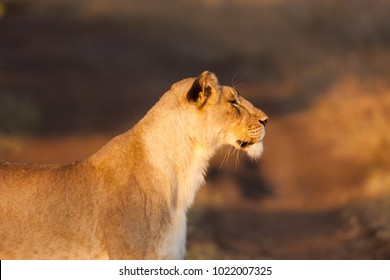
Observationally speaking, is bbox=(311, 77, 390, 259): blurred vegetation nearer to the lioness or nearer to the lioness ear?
the lioness

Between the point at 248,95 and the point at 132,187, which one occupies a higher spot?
the point at 248,95

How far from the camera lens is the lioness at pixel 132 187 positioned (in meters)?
6.36

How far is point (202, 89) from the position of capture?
663 centimetres

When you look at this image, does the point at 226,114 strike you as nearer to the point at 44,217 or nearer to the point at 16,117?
the point at 44,217

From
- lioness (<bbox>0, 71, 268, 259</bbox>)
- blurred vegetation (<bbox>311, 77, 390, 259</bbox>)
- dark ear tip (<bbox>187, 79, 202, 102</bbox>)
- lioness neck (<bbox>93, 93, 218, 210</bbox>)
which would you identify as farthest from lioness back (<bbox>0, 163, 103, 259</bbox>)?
blurred vegetation (<bbox>311, 77, 390, 259</bbox>)

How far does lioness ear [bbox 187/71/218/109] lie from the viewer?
21.7 ft

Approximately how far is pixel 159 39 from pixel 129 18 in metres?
3.32

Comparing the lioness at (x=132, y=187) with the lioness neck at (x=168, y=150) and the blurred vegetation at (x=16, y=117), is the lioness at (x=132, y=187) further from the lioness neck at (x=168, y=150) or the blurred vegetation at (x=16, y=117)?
the blurred vegetation at (x=16, y=117)

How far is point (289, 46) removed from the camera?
24922 millimetres

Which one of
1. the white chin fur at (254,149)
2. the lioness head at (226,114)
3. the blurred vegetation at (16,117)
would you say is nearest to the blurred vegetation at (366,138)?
the white chin fur at (254,149)

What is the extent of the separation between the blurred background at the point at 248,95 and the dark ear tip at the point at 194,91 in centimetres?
328

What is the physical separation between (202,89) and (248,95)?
1489 cm

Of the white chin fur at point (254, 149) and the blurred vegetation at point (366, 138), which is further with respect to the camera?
the blurred vegetation at point (366, 138)

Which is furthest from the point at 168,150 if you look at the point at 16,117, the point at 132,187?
the point at 16,117
